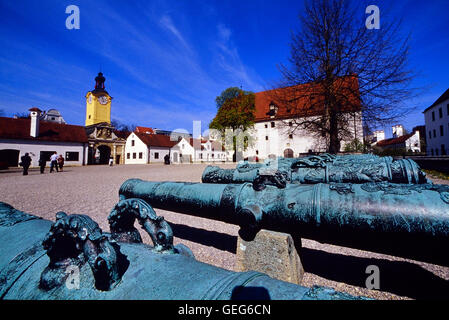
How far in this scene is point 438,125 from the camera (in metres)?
31.7

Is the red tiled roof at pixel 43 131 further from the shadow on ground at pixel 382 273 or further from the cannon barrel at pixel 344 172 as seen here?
the shadow on ground at pixel 382 273

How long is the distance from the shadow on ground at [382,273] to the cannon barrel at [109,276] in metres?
2.24

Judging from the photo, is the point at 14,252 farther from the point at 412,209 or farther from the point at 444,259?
the point at 444,259

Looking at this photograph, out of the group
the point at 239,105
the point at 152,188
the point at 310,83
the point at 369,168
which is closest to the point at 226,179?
the point at 152,188

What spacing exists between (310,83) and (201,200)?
10.3 m

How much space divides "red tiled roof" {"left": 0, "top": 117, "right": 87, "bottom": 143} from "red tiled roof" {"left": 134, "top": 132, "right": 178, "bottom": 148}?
8567mm

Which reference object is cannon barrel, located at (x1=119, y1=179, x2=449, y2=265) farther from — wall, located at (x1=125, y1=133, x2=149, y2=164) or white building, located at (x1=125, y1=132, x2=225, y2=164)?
white building, located at (x1=125, y1=132, x2=225, y2=164)

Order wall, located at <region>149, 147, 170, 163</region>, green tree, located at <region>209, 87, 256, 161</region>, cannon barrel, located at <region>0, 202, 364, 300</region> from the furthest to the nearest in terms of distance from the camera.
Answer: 1. wall, located at <region>149, 147, 170, 163</region>
2. green tree, located at <region>209, 87, 256, 161</region>
3. cannon barrel, located at <region>0, 202, 364, 300</region>

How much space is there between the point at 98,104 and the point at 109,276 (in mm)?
42539

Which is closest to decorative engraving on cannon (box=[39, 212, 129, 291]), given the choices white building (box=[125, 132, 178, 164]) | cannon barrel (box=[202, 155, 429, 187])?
cannon barrel (box=[202, 155, 429, 187])

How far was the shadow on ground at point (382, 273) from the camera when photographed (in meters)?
2.28

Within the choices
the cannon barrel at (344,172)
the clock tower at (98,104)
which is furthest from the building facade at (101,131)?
the cannon barrel at (344,172)

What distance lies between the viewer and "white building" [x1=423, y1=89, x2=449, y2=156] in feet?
97.0

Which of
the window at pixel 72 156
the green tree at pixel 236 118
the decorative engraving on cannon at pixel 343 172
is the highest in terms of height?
the green tree at pixel 236 118
